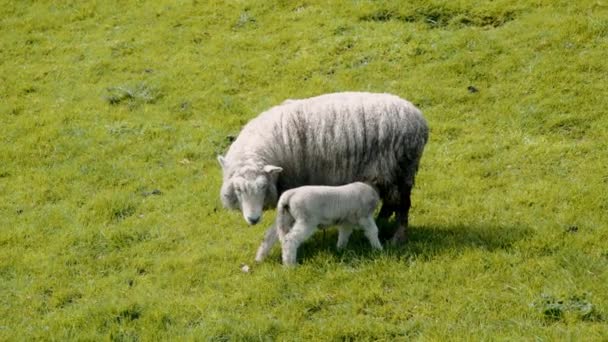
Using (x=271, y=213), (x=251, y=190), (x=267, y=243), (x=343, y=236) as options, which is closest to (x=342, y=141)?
(x=343, y=236)

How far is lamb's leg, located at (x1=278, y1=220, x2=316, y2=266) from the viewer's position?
31.1ft

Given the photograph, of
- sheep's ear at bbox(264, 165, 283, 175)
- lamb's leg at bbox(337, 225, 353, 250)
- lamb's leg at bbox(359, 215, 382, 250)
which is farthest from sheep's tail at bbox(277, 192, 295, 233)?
lamb's leg at bbox(359, 215, 382, 250)

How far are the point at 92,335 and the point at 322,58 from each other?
1020 centimetres

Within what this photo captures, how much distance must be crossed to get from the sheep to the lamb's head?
0.01 meters

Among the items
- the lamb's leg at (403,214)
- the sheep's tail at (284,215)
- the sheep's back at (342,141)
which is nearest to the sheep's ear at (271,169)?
the sheep's back at (342,141)

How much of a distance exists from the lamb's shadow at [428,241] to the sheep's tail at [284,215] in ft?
1.48

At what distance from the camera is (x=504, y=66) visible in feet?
53.2

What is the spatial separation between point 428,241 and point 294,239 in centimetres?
173

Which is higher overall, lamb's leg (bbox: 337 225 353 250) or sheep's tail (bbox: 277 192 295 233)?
sheep's tail (bbox: 277 192 295 233)

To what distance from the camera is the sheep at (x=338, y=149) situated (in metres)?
10.0

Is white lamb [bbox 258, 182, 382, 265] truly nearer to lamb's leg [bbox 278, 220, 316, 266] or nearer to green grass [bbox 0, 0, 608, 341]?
lamb's leg [bbox 278, 220, 316, 266]

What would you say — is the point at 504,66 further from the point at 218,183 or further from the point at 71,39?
the point at 71,39

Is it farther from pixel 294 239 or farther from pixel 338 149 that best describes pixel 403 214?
pixel 294 239

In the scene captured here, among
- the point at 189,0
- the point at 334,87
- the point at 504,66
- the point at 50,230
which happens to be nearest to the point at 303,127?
the point at 50,230
